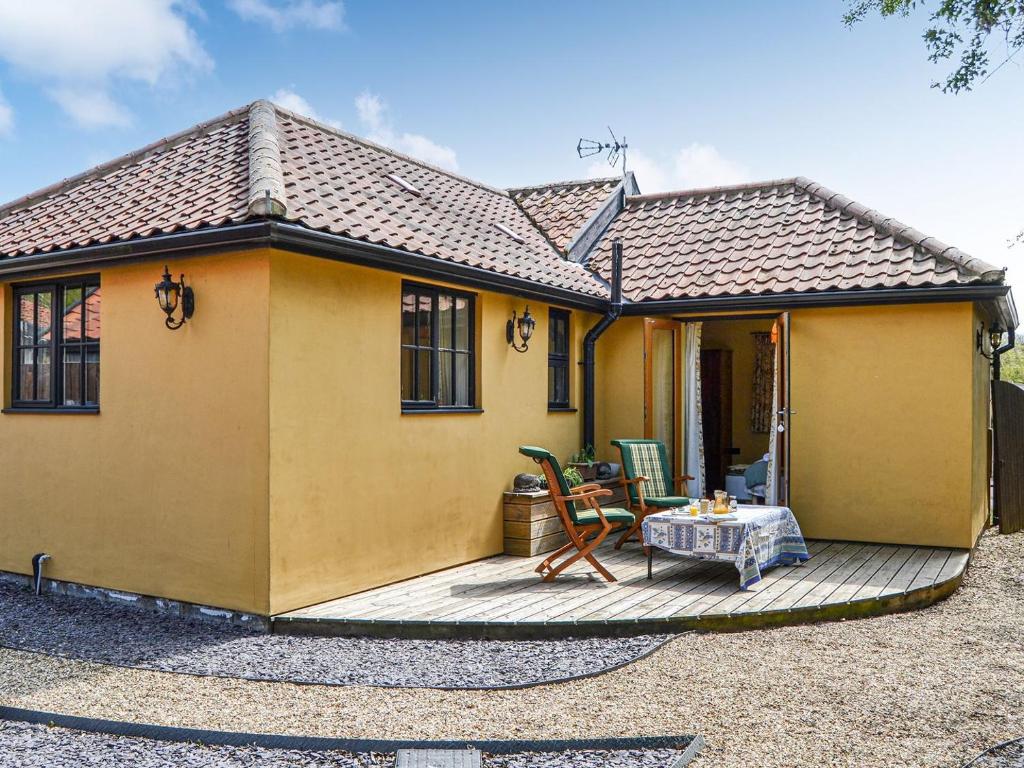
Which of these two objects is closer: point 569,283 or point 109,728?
point 109,728

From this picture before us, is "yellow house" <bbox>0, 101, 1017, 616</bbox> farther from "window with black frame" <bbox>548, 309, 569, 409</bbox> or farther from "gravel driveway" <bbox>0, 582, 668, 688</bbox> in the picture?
"gravel driveway" <bbox>0, 582, 668, 688</bbox>

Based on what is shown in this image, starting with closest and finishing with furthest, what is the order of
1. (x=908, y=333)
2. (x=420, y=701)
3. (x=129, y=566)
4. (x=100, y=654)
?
1. (x=420, y=701)
2. (x=100, y=654)
3. (x=129, y=566)
4. (x=908, y=333)

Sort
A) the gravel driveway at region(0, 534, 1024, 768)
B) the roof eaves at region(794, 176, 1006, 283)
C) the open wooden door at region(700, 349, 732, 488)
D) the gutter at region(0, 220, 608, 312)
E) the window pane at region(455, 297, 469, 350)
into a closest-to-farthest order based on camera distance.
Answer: the gravel driveway at region(0, 534, 1024, 768), the gutter at region(0, 220, 608, 312), the window pane at region(455, 297, 469, 350), the roof eaves at region(794, 176, 1006, 283), the open wooden door at region(700, 349, 732, 488)

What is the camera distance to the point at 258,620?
6.04 metres

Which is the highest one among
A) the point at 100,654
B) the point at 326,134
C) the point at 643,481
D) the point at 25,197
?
the point at 326,134

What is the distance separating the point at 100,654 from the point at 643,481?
475 centimetres

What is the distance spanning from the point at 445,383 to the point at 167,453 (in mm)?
2469

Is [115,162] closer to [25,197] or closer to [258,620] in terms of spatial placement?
[25,197]

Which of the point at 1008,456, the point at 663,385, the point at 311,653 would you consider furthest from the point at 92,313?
the point at 1008,456

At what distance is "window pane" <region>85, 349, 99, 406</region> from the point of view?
23.1ft

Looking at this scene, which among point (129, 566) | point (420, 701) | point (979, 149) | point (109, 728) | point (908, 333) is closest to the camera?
point (109, 728)

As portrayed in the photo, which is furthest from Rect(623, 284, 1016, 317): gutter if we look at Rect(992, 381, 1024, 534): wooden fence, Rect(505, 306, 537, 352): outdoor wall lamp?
Rect(505, 306, 537, 352): outdoor wall lamp

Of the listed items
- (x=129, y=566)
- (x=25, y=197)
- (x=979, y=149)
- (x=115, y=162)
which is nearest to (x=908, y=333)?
(x=979, y=149)

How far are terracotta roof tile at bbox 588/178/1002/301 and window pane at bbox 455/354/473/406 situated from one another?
8.88 ft
